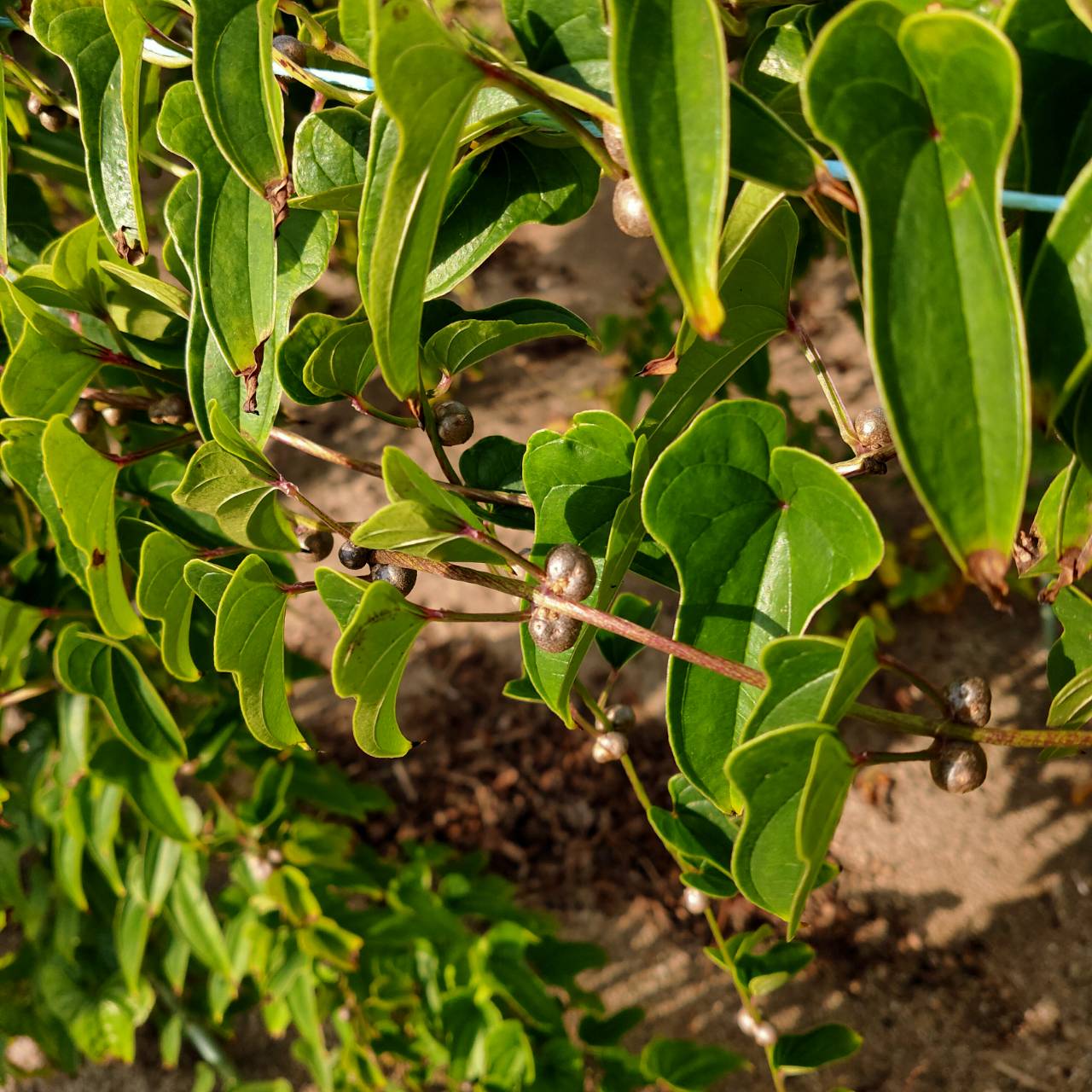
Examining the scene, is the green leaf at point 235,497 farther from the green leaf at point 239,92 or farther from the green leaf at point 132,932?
the green leaf at point 132,932

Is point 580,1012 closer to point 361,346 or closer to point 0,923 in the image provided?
point 0,923

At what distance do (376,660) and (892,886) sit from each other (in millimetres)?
2162

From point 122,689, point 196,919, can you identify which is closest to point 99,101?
point 122,689

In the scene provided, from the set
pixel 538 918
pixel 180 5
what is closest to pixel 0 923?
pixel 538 918

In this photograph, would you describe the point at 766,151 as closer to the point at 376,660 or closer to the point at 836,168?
the point at 836,168

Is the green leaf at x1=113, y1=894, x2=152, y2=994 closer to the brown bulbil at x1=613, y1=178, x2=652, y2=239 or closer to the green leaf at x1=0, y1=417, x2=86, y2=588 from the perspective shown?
the green leaf at x1=0, y1=417, x2=86, y2=588

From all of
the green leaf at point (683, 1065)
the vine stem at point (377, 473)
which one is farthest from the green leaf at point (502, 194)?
the green leaf at point (683, 1065)

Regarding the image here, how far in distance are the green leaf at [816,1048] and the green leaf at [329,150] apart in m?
1.09

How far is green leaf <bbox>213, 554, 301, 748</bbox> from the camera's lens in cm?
76

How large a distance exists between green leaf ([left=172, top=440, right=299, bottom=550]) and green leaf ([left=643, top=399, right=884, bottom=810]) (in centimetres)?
33

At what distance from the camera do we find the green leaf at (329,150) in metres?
0.74

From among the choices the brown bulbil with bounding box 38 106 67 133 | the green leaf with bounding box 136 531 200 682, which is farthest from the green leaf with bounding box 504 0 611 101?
the brown bulbil with bounding box 38 106 67 133

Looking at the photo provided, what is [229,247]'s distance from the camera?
0.72 meters

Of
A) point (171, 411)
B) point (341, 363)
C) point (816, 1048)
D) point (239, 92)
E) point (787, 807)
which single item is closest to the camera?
point (787, 807)
